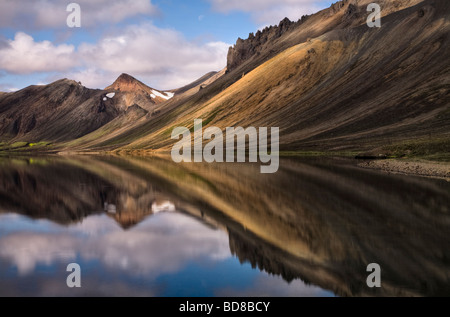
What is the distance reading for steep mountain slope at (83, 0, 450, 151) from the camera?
3875 inches

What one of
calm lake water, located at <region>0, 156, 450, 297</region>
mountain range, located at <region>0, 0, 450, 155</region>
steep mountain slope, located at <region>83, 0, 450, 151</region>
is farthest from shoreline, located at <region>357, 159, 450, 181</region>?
steep mountain slope, located at <region>83, 0, 450, 151</region>

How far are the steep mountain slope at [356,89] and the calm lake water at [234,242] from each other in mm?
44615

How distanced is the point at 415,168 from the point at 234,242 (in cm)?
3672

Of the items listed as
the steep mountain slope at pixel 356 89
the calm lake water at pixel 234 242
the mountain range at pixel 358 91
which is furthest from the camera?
the steep mountain slope at pixel 356 89

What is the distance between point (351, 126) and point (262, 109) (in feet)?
170

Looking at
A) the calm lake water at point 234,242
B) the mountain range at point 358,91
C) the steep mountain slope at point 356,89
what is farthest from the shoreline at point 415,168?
the steep mountain slope at point 356,89

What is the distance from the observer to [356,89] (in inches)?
4978

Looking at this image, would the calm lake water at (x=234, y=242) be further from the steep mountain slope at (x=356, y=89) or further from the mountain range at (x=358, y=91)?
the steep mountain slope at (x=356, y=89)

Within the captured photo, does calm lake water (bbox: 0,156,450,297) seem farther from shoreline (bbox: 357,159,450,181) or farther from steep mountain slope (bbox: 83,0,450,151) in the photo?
steep mountain slope (bbox: 83,0,450,151)

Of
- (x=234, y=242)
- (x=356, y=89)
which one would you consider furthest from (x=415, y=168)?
(x=356, y=89)

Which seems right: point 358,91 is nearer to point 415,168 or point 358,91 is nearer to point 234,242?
point 415,168

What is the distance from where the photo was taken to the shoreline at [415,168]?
141ft
